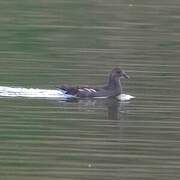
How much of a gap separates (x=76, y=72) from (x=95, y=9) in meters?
8.65

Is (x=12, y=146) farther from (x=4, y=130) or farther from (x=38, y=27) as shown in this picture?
(x=38, y=27)

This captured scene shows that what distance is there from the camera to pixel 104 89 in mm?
16500

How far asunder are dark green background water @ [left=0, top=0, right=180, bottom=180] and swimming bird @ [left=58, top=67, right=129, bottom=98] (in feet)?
0.55

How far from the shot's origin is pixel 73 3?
26828 mm

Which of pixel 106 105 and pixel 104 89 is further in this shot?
pixel 104 89

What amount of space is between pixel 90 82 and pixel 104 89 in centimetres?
52

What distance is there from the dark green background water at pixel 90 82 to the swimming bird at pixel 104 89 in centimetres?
17

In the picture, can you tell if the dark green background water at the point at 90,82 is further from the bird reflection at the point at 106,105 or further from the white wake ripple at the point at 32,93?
the white wake ripple at the point at 32,93

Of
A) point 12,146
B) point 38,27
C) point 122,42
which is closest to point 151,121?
point 12,146

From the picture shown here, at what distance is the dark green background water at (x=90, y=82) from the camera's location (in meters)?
11.2

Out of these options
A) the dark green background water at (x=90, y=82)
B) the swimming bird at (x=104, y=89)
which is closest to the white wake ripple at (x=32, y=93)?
the swimming bird at (x=104, y=89)

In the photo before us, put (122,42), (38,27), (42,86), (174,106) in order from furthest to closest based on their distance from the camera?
(38,27), (122,42), (42,86), (174,106)

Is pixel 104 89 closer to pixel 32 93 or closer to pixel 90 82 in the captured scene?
pixel 90 82

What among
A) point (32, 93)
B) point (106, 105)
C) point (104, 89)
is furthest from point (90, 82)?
point (32, 93)
